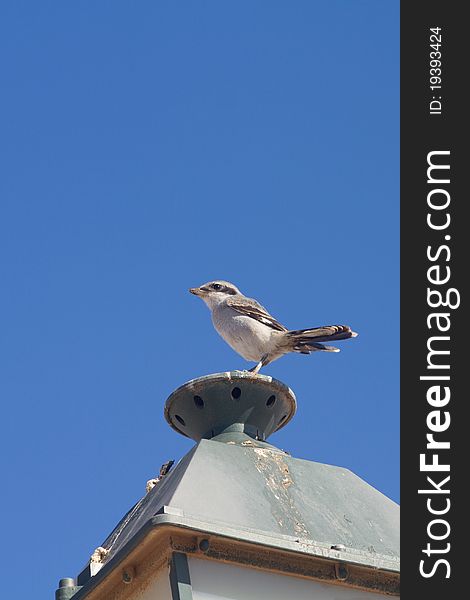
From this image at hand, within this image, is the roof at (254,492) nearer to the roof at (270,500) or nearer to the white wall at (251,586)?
the roof at (270,500)

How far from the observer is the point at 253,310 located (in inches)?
309

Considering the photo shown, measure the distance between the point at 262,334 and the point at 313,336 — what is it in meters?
0.32

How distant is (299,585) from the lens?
A: 4.12 m

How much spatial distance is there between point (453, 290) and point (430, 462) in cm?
56

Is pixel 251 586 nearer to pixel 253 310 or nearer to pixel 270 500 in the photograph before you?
pixel 270 500

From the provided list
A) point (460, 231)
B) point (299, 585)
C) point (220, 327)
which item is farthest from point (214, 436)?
point (220, 327)

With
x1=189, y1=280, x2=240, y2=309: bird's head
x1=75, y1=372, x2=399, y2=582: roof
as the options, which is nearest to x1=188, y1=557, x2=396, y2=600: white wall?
x1=75, y1=372, x2=399, y2=582: roof

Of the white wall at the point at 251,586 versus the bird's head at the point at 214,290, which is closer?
the white wall at the point at 251,586

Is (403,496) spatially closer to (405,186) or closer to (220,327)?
(405,186)

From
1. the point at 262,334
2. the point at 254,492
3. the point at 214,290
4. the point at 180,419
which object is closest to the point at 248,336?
the point at 262,334

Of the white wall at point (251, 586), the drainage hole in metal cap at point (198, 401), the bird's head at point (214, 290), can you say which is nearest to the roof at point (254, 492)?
the drainage hole in metal cap at point (198, 401)

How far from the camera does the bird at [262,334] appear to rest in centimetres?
755

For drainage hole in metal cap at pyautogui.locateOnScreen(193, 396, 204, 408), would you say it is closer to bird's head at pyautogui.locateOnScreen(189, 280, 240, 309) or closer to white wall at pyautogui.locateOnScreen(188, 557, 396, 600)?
white wall at pyautogui.locateOnScreen(188, 557, 396, 600)

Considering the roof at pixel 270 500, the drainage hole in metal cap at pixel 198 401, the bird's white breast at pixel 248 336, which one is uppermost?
the bird's white breast at pixel 248 336
